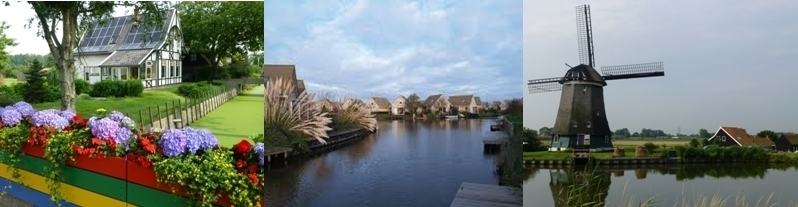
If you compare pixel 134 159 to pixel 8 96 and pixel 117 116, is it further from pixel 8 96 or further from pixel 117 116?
pixel 8 96

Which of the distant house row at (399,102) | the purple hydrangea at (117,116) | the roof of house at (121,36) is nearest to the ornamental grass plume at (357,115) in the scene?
the distant house row at (399,102)

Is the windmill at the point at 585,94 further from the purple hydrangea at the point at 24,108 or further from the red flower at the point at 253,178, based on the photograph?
the purple hydrangea at the point at 24,108

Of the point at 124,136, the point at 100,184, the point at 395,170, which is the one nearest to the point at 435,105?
the point at 395,170

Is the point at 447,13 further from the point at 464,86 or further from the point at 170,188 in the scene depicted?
the point at 170,188

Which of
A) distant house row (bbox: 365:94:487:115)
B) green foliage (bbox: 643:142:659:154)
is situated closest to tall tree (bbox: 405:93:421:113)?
distant house row (bbox: 365:94:487:115)

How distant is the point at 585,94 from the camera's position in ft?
23.8

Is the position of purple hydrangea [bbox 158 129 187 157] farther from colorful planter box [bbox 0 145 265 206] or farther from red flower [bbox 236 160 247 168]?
red flower [bbox 236 160 247 168]

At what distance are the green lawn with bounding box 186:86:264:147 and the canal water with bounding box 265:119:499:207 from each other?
0.28m

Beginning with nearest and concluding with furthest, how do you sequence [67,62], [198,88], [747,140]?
[198,88] → [67,62] → [747,140]

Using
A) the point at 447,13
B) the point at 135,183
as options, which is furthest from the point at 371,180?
the point at 135,183

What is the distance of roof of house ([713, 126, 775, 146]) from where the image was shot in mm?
5543

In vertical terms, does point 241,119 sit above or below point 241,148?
above

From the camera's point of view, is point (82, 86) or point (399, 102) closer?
point (399, 102)

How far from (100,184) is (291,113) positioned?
52.6 inches
